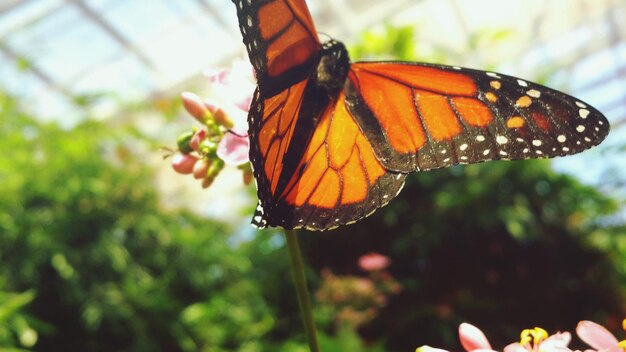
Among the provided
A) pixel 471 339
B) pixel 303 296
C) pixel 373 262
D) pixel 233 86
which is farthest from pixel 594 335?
pixel 373 262

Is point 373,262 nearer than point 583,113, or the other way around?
point 583,113

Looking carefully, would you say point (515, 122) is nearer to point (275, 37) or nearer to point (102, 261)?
point (275, 37)

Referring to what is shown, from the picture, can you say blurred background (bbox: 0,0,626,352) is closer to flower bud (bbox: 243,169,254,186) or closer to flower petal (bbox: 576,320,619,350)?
flower bud (bbox: 243,169,254,186)

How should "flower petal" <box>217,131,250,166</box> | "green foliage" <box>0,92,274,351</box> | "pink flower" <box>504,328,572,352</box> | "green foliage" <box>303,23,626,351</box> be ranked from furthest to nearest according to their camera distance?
"green foliage" <box>303,23,626,351</box>, "green foliage" <box>0,92,274,351</box>, "flower petal" <box>217,131,250,166</box>, "pink flower" <box>504,328,572,352</box>

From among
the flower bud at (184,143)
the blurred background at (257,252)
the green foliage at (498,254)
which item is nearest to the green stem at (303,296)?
the flower bud at (184,143)

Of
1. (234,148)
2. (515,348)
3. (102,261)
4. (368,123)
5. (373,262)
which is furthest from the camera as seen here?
(373,262)

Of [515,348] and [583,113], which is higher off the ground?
[583,113]

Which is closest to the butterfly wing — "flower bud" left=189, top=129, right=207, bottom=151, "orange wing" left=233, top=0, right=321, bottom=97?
"orange wing" left=233, top=0, right=321, bottom=97
